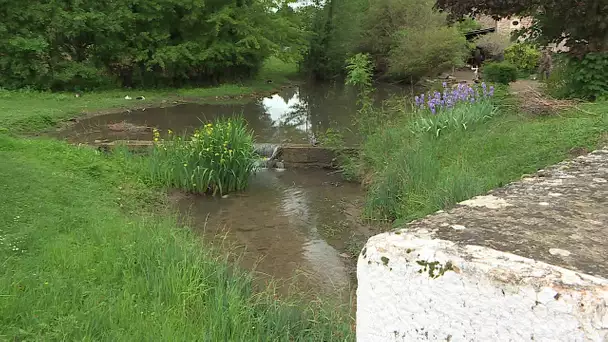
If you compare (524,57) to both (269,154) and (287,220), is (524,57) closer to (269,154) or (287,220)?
(269,154)

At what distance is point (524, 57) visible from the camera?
2336cm

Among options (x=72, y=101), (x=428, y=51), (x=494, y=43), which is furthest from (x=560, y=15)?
(x=494, y=43)

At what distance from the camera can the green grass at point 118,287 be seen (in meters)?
3.34

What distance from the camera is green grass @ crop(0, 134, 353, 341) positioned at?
3.34 meters

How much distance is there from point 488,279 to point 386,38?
1167 inches

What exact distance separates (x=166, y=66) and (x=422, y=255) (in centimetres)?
2150

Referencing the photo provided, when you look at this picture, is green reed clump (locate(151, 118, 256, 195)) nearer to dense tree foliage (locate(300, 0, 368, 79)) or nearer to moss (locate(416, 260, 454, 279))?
moss (locate(416, 260, 454, 279))

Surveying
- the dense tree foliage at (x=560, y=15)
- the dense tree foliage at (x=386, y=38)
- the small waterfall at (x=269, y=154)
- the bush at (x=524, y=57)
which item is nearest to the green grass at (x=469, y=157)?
the dense tree foliage at (x=560, y=15)

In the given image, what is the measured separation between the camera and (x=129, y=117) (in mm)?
16031

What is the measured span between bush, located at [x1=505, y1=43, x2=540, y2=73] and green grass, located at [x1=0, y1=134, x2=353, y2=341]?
20.8 m

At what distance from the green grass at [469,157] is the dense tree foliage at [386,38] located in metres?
18.5

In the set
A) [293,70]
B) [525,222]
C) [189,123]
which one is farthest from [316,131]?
[293,70]

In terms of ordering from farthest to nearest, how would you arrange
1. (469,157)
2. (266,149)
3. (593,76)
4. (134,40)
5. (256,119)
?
1. (134,40)
2. (256,119)
3. (266,149)
4. (593,76)
5. (469,157)

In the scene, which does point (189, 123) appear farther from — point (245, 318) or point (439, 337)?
point (439, 337)
